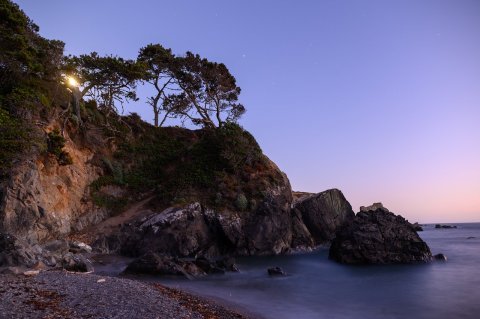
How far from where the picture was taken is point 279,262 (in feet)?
89.6

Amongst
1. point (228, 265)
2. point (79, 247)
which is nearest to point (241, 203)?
point (228, 265)

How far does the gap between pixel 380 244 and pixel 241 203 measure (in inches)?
481

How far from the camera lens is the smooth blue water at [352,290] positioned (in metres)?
14.4

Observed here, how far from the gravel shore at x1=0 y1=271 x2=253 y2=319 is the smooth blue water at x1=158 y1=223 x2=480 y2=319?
3365 mm

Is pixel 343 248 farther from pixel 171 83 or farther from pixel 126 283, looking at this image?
pixel 171 83

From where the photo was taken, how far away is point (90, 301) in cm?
1038

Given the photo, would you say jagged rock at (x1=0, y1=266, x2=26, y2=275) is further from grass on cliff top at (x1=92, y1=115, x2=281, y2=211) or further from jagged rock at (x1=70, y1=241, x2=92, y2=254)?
grass on cliff top at (x1=92, y1=115, x2=281, y2=211)

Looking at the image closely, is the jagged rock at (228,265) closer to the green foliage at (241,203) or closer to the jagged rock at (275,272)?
the jagged rock at (275,272)

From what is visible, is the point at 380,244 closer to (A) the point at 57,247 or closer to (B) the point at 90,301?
(B) the point at 90,301

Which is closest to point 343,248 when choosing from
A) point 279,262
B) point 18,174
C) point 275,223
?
point 279,262

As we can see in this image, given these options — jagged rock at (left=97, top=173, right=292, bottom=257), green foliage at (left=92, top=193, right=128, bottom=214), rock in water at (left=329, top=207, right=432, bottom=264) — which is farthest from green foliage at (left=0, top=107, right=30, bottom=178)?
rock in water at (left=329, top=207, right=432, bottom=264)

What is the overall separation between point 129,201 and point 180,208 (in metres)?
7.41

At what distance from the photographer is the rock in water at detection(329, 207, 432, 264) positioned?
25.5 meters

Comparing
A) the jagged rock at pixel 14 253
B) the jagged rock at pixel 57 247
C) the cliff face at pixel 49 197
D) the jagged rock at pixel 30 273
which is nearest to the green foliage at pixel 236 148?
the cliff face at pixel 49 197
